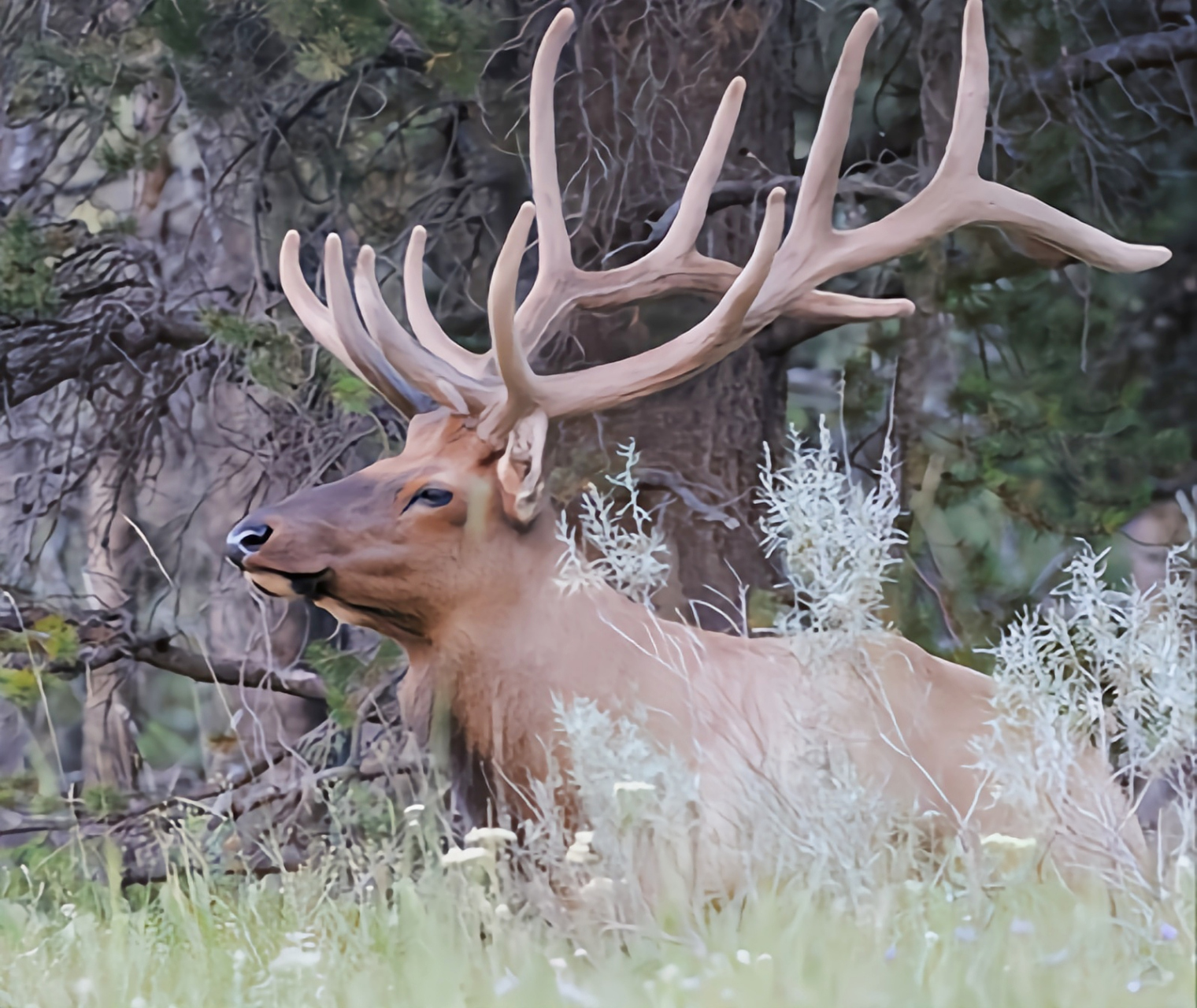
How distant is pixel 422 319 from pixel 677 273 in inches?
29.8

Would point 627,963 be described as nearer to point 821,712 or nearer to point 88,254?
point 821,712

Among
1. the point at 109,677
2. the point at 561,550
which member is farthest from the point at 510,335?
the point at 109,677

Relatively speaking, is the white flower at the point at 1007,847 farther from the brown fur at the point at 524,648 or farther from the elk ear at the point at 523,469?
the elk ear at the point at 523,469

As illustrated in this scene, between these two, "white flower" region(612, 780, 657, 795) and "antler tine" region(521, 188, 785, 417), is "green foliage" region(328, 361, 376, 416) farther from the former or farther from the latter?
"white flower" region(612, 780, 657, 795)

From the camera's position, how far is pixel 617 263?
524cm

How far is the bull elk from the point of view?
367 centimetres

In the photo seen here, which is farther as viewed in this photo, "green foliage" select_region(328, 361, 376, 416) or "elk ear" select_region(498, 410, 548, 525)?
A: "green foliage" select_region(328, 361, 376, 416)

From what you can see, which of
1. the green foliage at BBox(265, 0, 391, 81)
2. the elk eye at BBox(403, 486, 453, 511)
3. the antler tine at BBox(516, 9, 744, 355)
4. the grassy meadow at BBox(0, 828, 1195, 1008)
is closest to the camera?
the grassy meadow at BBox(0, 828, 1195, 1008)

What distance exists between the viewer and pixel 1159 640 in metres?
2.73

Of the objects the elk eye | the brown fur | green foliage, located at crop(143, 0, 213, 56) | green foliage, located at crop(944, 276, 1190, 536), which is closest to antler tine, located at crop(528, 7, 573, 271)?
the brown fur

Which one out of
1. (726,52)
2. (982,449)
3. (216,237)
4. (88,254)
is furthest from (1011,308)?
(88,254)

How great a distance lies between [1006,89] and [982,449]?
1.25 m

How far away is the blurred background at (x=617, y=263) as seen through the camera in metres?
5.00

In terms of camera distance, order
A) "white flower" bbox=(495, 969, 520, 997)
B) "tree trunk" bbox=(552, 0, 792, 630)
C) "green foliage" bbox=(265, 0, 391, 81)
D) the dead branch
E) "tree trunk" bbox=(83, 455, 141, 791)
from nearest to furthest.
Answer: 1. "white flower" bbox=(495, 969, 520, 997)
2. "green foliage" bbox=(265, 0, 391, 81)
3. "tree trunk" bbox=(552, 0, 792, 630)
4. the dead branch
5. "tree trunk" bbox=(83, 455, 141, 791)
